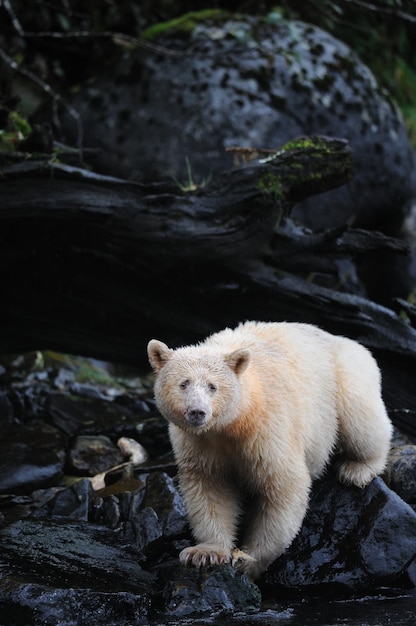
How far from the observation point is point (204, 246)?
313 inches

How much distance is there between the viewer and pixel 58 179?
7.95 metres

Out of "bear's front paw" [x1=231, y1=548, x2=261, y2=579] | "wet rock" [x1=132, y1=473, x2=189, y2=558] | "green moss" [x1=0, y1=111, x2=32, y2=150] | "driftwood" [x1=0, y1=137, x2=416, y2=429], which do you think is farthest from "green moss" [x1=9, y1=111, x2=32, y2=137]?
"bear's front paw" [x1=231, y1=548, x2=261, y2=579]

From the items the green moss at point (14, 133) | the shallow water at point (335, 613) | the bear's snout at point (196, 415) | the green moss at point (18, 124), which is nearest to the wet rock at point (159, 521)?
the shallow water at point (335, 613)

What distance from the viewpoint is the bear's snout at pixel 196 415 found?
5.23 metres

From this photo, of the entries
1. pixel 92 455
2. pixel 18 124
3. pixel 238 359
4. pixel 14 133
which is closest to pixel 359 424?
pixel 238 359

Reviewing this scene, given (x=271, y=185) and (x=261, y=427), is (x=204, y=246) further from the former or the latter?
(x=261, y=427)

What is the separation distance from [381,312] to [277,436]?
8.57ft

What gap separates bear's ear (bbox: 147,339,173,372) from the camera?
572 cm

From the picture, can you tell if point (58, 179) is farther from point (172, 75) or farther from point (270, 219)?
point (172, 75)

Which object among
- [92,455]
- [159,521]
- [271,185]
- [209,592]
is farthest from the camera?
[92,455]

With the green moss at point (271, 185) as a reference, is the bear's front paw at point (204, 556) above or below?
below

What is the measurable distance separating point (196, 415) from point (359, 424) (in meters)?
1.68

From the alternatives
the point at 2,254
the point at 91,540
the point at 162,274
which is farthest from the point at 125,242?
the point at 91,540

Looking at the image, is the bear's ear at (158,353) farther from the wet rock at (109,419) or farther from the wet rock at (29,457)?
the wet rock at (109,419)
